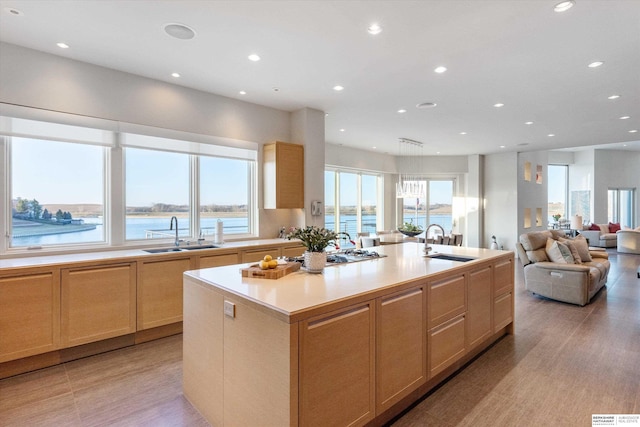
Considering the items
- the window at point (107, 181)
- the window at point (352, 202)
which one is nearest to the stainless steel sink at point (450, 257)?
the window at point (107, 181)

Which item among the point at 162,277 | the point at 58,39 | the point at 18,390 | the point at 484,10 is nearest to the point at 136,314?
the point at 162,277

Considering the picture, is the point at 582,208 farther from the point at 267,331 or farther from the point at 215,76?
the point at 267,331

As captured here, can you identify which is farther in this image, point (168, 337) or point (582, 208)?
point (582, 208)

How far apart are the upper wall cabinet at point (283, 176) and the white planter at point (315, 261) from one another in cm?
260

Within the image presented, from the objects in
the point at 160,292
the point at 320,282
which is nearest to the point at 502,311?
the point at 320,282

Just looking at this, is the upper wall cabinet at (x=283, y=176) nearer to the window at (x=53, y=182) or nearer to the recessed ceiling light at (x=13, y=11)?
the window at (x=53, y=182)

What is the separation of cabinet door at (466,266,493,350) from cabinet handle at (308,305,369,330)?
1489mm

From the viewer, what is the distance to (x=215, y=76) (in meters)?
4.09

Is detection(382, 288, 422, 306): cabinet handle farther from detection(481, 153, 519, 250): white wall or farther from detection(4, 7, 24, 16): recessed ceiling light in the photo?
detection(481, 153, 519, 250): white wall

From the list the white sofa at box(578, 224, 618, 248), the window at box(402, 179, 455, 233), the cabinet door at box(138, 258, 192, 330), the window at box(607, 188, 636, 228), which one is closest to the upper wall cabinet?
the cabinet door at box(138, 258, 192, 330)

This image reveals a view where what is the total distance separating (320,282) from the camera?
2.27 m

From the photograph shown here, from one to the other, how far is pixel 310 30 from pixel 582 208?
46.5ft

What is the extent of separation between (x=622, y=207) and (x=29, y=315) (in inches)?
689

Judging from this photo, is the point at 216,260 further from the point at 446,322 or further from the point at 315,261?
the point at 446,322
